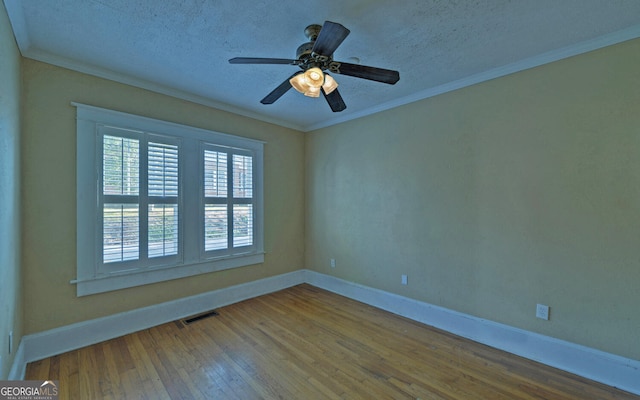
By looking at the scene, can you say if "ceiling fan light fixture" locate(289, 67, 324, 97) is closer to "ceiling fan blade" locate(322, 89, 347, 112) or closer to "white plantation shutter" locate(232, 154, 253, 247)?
"ceiling fan blade" locate(322, 89, 347, 112)

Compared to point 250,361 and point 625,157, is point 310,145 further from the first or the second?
point 625,157

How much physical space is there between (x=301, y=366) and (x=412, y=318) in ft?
5.27

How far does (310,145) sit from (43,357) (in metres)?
4.07

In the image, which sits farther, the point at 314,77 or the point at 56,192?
the point at 56,192

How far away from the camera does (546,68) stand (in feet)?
7.89

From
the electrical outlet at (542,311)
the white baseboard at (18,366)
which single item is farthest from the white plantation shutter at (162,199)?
the electrical outlet at (542,311)

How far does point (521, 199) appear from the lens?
2.54 metres

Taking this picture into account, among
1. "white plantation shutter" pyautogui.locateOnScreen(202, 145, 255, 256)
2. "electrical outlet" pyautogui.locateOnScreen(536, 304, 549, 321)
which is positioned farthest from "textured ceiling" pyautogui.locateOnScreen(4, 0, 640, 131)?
"electrical outlet" pyautogui.locateOnScreen(536, 304, 549, 321)

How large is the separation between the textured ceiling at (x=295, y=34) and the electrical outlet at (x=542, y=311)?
7.32 feet

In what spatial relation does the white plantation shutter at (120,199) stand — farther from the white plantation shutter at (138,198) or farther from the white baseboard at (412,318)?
the white baseboard at (412,318)

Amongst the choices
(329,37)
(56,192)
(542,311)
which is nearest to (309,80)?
(329,37)

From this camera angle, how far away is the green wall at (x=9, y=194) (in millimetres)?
1692

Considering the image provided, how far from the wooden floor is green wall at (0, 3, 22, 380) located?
0.56 m

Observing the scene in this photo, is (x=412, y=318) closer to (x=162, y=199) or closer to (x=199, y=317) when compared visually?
(x=199, y=317)
